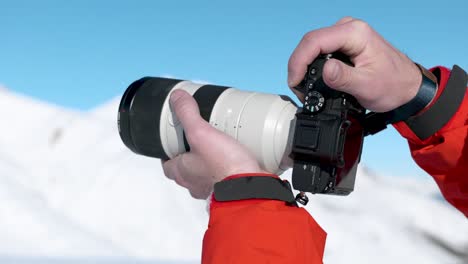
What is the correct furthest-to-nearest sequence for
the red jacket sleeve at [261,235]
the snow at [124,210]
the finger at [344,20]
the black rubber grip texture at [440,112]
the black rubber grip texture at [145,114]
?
the snow at [124,210] < the black rubber grip texture at [145,114] < the black rubber grip texture at [440,112] < the finger at [344,20] < the red jacket sleeve at [261,235]

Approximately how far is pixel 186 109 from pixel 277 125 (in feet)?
0.75

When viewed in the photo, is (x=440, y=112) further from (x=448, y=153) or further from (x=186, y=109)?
(x=186, y=109)

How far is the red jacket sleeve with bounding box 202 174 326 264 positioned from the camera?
Result: 39.5 inches

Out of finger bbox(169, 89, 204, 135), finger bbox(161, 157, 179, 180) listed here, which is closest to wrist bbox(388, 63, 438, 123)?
finger bbox(169, 89, 204, 135)

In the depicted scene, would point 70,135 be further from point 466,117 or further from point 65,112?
point 466,117

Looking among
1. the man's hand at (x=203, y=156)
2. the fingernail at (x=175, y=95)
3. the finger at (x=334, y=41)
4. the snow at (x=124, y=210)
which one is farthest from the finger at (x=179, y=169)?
the snow at (x=124, y=210)

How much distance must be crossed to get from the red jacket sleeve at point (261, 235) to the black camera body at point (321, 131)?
0.16 meters

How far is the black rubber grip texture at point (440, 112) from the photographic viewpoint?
48.6 inches

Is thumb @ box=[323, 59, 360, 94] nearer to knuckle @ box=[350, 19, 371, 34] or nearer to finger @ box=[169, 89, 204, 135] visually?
knuckle @ box=[350, 19, 371, 34]

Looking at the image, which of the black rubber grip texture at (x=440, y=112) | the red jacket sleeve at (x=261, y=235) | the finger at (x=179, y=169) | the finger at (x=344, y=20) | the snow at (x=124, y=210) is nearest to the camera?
the red jacket sleeve at (x=261, y=235)

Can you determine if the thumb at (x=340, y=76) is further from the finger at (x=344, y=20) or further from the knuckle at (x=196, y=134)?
the knuckle at (x=196, y=134)

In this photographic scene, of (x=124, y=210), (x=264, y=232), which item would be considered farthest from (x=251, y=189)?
(x=124, y=210)

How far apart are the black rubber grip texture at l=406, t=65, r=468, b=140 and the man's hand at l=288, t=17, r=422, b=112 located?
4.4 inches

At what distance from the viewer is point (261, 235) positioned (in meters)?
1.02
